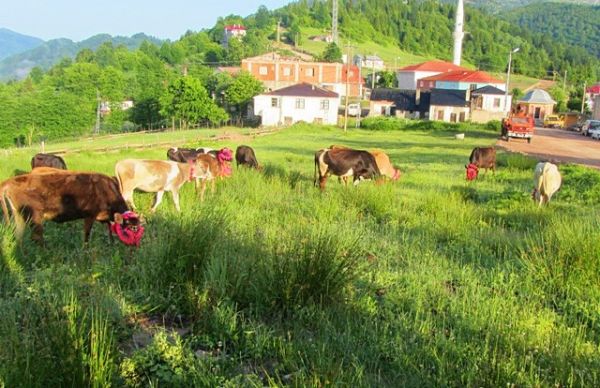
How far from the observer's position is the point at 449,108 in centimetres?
6875

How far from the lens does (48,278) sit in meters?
5.14

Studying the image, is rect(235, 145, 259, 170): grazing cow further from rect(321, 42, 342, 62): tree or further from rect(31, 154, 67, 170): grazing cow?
rect(321, 42, 342, 62): tree

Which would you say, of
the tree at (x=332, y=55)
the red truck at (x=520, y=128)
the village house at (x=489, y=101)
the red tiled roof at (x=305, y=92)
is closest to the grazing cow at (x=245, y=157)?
the red truck at (x=520, y=128)

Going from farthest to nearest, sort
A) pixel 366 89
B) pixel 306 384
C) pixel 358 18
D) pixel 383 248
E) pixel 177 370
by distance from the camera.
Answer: pixel 358 18
pixel 366 89
pixel 383 248
pixel 177 370
pixel 306 384

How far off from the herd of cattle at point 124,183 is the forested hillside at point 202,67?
5379 cm

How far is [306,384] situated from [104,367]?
123 centimetres

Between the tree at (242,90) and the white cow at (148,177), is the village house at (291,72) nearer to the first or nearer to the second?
the tree at (242,90)

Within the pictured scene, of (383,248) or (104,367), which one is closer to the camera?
(104,367)

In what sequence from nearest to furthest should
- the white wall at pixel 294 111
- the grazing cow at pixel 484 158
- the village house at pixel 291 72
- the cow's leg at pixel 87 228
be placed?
the cow's leg at pixel 87 228 → the grazing cow at pixel 484 158 → the white wall at pixel 294 111 → the village house at pixel 291 72

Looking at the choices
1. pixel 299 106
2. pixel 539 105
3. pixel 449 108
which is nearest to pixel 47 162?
pixel 299 106

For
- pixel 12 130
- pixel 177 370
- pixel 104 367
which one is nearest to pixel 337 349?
pixel 177 370

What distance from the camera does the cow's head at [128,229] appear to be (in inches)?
260

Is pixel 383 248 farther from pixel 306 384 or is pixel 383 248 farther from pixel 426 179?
pixel 426 179

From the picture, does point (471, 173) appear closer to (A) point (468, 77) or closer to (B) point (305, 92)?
(B) point (305, 92)
